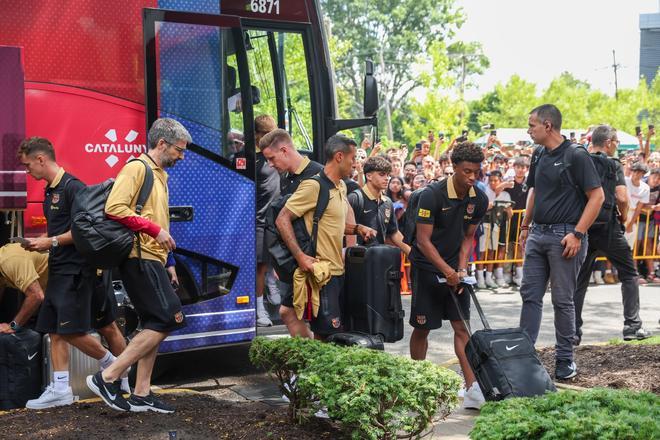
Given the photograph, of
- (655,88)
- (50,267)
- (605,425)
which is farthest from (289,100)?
(655,88)

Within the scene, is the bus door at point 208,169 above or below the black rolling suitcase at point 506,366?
above

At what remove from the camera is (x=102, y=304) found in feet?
21.1

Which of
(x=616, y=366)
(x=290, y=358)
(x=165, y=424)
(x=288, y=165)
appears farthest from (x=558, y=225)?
(x=165, y=424)

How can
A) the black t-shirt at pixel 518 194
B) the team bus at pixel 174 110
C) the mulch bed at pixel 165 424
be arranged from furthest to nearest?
the black t-shirt at pixel 518 194 → the team bus at pixel 174 110 → the mulch bed at pixel 165 424

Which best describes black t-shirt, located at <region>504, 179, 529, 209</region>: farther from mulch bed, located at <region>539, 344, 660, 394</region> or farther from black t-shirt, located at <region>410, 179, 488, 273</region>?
black t-shirt, located at <region>410, 179, 488, 273</region>

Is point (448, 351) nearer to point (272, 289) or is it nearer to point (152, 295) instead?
point (272, 289)

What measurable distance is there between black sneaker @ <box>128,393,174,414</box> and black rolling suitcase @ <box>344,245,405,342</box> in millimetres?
1437

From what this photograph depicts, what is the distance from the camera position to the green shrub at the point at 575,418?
326 centimetres

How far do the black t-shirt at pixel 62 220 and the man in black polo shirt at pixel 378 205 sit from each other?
285 cm

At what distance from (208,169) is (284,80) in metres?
1.96

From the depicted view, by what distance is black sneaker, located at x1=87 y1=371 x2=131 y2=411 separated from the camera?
229 inches

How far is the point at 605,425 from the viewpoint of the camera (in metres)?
3.28

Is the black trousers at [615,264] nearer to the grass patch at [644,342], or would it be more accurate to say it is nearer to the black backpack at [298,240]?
the grass patch at [644,342]

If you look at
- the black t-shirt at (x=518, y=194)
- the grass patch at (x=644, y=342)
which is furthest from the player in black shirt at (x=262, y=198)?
the black t-shirt at (x=518, y=194)
